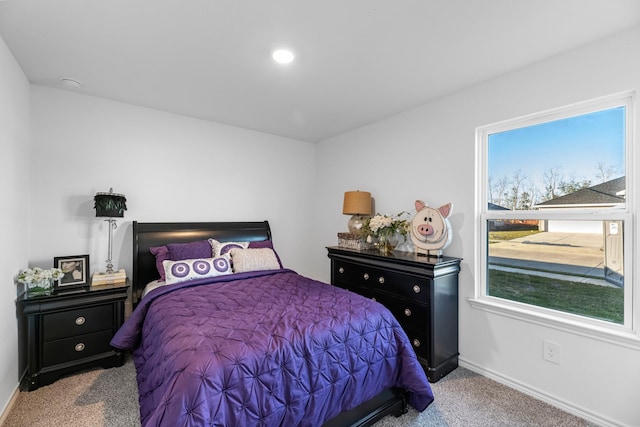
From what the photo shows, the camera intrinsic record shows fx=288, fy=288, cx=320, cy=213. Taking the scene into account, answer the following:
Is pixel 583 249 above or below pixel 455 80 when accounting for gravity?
below

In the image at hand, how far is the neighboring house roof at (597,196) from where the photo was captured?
6.17 ft

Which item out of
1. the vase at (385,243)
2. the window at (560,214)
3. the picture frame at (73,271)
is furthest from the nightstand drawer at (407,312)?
the picture frame at (73,271)

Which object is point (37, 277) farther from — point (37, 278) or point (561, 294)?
point (561, 294)

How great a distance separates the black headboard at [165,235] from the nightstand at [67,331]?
12.8 inches

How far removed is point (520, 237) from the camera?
238 cm

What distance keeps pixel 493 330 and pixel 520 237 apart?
2.62 feet

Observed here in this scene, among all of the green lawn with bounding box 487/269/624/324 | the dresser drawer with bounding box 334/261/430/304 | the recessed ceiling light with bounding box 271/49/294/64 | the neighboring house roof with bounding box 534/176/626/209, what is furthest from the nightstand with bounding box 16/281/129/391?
the neighboring house roof with bounding box 534/176/626/209

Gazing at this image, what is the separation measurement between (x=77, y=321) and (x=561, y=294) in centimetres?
379

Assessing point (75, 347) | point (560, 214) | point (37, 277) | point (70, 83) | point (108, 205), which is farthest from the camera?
point (108, 205)

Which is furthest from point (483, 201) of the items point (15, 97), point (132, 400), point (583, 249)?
point (15, 97)

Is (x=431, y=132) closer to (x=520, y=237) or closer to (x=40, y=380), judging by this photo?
(x=520, y=237)

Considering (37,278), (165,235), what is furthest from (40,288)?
(165,235)

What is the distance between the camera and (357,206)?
131 inches

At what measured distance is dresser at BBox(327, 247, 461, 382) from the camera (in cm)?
234
